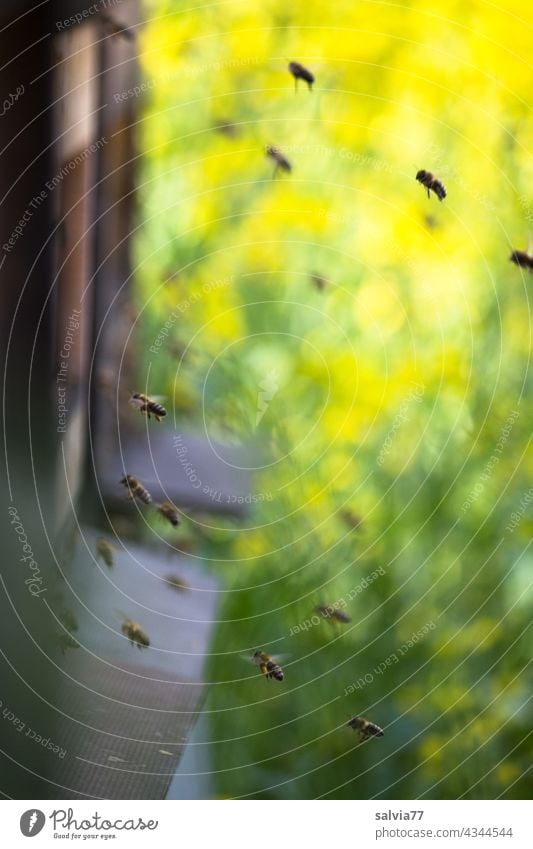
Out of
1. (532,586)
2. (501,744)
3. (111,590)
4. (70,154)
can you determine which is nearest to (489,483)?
(532,586)

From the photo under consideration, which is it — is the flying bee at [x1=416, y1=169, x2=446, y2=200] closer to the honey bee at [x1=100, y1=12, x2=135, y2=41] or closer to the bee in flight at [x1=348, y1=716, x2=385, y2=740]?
the honey bee at [x1=100, y1=12, x2=135, y2=41]

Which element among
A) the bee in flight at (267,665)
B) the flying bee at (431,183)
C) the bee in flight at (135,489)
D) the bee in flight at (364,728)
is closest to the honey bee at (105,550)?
the bee in flight at (135,489)

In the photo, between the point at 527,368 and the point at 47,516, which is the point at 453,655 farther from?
the point at 47,516

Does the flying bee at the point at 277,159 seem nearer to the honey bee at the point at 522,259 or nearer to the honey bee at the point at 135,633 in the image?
the honey bee at the point at 522,259

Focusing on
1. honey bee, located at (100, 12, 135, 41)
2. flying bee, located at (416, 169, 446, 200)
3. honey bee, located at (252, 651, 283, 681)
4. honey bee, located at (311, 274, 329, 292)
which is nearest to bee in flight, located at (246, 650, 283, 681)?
honey bee, located at (252, 651, 283, 681)

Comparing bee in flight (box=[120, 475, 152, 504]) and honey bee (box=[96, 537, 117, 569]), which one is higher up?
bee in flight (box=[120, 475, 152, 504])

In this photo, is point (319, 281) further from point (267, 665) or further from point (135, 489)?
point (267, 665)
